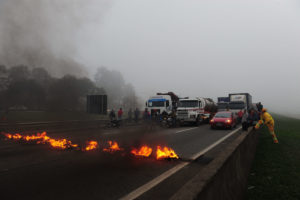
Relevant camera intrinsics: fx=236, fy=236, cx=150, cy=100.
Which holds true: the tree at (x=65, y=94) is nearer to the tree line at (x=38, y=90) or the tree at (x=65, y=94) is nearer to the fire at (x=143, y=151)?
the tree line at (x=38, y=90)

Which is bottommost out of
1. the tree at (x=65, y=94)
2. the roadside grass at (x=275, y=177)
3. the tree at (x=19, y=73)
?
the roadside grass at (x=275, y=177)

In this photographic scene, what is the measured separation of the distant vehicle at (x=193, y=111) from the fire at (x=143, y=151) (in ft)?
45.8

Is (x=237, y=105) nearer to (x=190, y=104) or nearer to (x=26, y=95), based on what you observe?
(x=190, y=104)

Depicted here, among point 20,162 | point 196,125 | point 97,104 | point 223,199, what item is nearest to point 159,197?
point 223,199

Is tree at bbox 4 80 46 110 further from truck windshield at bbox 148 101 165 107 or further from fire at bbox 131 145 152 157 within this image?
fire at bbox 131 145 152 157

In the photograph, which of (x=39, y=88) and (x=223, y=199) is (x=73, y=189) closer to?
(x=223, y=199)

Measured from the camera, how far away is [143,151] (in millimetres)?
7812

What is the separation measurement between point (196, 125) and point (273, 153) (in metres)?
13.8

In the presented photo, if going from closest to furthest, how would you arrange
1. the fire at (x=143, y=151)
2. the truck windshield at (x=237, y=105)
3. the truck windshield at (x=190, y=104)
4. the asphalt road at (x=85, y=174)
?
the asphalt road at (x=85, y=174), the fire at (x=143, y=151), the truck windshield at (x=190, y=104), the truck windshield at (x=237, y=105)

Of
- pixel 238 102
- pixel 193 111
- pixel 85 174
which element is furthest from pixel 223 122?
pixel 85 174

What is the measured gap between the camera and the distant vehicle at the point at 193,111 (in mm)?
21609

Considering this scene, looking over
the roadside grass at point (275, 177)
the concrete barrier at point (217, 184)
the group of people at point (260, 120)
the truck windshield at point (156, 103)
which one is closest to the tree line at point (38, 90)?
the truck windshield at point (156, 103)

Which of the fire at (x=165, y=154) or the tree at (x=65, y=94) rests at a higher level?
the tree at (x=65, y=94)

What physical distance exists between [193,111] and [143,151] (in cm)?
1478
